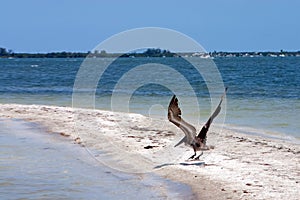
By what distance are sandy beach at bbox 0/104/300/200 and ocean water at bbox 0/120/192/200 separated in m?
0.39

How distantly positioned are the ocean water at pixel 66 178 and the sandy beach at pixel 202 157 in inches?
15.3

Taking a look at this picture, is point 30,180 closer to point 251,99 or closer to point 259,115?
point 259,115

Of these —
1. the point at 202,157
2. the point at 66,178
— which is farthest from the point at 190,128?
the point at 66,178

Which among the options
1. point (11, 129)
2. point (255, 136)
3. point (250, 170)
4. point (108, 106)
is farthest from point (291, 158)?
point (108, 106)

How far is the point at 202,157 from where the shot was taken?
39.2 ft

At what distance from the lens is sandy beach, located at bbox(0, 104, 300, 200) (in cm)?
935

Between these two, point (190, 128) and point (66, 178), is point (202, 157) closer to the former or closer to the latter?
point (190, 128)

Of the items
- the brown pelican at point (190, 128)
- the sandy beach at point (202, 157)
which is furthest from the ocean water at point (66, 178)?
the brown pelican at point (190, 128)

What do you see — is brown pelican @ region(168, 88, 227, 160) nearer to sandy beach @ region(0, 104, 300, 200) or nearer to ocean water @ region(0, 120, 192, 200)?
sandy beach @ region(0, 104, 300, 200)

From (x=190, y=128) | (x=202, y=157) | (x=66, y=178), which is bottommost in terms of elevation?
(x=66, y=178)

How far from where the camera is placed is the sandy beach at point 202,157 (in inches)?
368

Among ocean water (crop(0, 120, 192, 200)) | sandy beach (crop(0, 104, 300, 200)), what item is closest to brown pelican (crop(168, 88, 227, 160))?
sandy beach (crop(0, 104, 300, 200))

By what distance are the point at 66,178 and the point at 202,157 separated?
10.2 ft

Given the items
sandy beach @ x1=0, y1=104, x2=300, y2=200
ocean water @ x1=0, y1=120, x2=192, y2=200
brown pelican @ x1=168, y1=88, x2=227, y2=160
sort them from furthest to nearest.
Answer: brown pelican @ x1=168, y1=88, x2=227, y2=160 < sandy beach @ x1=0, y1=104, x2=300, y2=200 < ocean water @ x1=0, y1=120, x2=192, y2=200
